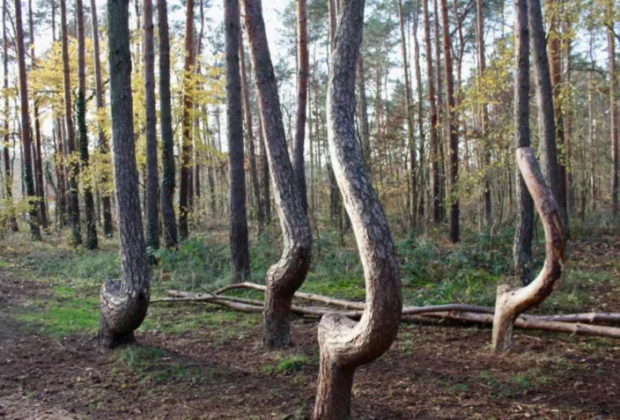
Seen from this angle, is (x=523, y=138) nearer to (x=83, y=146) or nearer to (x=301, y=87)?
(x=301, y=87)

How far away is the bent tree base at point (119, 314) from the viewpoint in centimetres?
562

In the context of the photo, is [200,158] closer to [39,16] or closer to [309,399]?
[309,399]

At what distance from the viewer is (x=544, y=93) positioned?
9.65 metres

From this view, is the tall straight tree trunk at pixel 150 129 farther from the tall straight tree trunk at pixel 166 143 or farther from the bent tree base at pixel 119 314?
the bent tree base at pixel 119 314

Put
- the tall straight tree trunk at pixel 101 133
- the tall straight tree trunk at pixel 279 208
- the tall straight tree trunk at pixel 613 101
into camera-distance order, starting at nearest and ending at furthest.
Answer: the tall straight tree trunk at pixel 279 208, the tall straight tree trunk at pixel 613 101, the tall straight tree trunk at pixel 101 133

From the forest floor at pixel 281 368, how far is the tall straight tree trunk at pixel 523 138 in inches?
27.4

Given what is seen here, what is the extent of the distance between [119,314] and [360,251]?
11.5 ft

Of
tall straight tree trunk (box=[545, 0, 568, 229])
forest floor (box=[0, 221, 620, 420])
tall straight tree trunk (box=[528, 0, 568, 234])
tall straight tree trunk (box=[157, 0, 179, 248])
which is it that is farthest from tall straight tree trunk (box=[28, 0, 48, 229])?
tall straight tree trunk (box=[545, 0, 568, 229])

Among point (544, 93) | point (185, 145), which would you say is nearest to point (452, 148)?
point (544, 93)

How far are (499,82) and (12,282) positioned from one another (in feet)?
39.1

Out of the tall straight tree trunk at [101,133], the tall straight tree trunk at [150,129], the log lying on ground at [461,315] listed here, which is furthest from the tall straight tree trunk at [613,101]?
the tall straight tree trunk at [101,133]

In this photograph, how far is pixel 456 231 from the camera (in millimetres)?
14742

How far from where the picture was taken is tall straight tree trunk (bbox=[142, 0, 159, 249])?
40.2ft

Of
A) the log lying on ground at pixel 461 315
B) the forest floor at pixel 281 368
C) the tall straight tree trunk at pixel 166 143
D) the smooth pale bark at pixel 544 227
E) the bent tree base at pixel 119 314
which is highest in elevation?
the tall straight tree trunk at pixel 166 143
